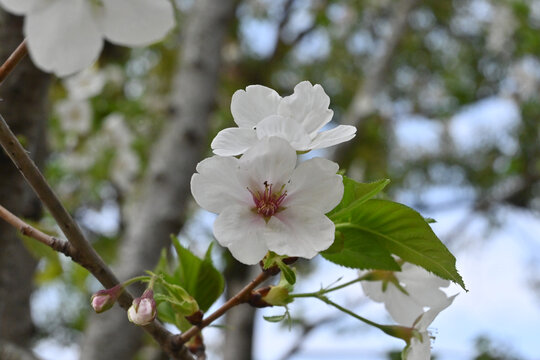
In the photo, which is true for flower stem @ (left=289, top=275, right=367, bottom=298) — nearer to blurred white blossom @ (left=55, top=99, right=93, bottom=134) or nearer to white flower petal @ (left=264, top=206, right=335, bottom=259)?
white flower petal @ (left=264, top=206, right=335, bottom=259)

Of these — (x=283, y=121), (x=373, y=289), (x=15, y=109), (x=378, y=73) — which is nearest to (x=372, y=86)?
(x=378, y=73)

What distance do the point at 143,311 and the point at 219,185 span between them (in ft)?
0.25

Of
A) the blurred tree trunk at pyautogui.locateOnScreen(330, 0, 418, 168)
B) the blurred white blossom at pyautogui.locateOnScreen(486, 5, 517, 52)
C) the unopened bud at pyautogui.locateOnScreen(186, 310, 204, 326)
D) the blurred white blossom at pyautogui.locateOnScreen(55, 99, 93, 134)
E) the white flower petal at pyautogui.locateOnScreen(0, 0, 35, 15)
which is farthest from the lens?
the blurred white blossom at pyautogui.locateOnScreen(486, 5, 517, 52)

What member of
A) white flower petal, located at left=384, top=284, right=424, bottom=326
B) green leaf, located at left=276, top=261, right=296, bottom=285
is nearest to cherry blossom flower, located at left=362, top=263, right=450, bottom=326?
white flower petal, located at left=384, top=284, right=424, bottom=326

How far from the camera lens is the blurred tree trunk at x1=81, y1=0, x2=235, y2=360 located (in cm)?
99

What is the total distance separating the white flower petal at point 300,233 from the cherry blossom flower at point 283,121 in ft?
0.12

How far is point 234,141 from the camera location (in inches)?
11.6

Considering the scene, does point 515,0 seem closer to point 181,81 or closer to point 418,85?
point 418,85

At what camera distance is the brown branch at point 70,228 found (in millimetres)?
243

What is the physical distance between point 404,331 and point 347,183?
116mm

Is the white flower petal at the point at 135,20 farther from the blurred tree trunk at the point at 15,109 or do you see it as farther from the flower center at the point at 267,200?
the blurred tree trunk at the point at 15,109

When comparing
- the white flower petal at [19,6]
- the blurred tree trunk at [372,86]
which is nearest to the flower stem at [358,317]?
the white flower petal at [19,6]

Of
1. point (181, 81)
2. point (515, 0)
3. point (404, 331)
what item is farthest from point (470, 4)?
point (404, 331)

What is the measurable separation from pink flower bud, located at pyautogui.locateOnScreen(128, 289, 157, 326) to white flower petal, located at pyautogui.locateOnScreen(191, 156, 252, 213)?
0.06 m
